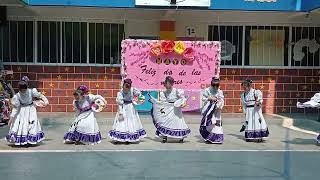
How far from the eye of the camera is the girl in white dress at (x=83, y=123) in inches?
435

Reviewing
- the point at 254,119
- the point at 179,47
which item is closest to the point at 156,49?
the point at 179,47

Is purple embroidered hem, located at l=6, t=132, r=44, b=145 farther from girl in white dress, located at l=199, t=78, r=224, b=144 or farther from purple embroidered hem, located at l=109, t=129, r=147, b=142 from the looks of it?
girl in white dress, located at l=199, t=78, r=224, b=144

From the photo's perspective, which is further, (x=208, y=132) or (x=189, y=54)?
(x=189, y=54)

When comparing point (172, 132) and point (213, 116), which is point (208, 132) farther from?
point (172, 132)

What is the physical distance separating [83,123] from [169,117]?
5.91 feet

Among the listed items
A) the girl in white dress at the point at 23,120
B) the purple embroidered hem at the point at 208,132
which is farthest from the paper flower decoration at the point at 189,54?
the girl in white dress at the point at 23,120

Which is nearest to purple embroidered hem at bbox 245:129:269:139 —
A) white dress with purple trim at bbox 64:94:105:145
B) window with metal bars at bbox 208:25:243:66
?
white dress with purple trim at bbox 64:94:105:145

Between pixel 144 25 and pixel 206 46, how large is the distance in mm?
2208

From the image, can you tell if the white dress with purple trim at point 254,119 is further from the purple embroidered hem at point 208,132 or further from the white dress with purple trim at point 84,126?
the white dress with purple trim at point 84,126

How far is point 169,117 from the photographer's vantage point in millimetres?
11562

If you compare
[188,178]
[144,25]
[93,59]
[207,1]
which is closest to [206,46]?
[207,1]

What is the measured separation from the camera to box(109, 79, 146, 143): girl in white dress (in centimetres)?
1127

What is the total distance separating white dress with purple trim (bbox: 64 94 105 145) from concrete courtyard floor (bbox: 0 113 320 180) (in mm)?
192

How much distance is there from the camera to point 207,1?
14.9 m
